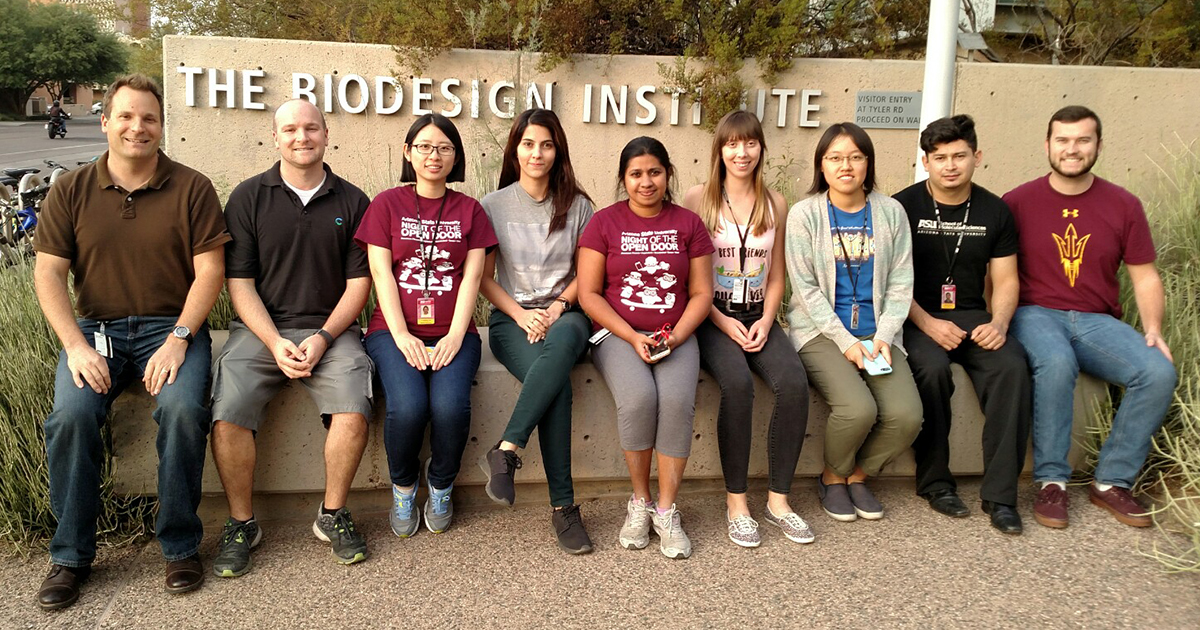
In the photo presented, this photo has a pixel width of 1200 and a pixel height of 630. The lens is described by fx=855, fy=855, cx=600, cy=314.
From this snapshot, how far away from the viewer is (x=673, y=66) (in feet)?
24.4

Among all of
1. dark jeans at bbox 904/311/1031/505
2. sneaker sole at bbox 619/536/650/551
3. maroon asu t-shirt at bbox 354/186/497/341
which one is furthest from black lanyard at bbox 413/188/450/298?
dark jeans at bbox 904/311/1031/505

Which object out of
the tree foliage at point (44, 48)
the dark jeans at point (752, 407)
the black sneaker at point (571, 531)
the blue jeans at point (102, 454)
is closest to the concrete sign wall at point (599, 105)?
the dark jeans at point (752, 407)

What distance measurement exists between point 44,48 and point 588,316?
174 ft

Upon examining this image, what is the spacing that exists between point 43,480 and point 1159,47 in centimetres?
970

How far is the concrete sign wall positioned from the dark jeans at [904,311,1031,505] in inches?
145

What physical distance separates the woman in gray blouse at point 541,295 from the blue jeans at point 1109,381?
75.4 inches

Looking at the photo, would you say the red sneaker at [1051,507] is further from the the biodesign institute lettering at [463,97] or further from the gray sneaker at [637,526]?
the the biodesign institute lettering at [463,97]

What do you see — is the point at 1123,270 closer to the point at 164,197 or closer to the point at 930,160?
the point at 930,160

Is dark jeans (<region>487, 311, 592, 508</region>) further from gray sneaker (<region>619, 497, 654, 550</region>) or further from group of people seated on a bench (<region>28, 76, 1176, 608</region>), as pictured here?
gray sneaker (<region>619, 497, 654, 550</region>)

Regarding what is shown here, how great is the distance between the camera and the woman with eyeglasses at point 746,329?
336 centimetres

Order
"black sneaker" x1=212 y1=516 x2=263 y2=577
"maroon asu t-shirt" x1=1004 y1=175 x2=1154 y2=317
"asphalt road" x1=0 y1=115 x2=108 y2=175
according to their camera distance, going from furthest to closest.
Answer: "asphalt road" x1=0 y1=115 x2=108 y2=175 → "maroon asu t-shirt" x1=1004 y1=175 x2=1154 y2=317 → "black sneaker" x1=212 y1=516 x2=263 y2=577

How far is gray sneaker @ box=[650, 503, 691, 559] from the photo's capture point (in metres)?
3.19

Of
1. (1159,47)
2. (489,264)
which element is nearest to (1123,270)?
(489,264)

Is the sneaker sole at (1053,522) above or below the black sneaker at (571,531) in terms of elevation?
above
